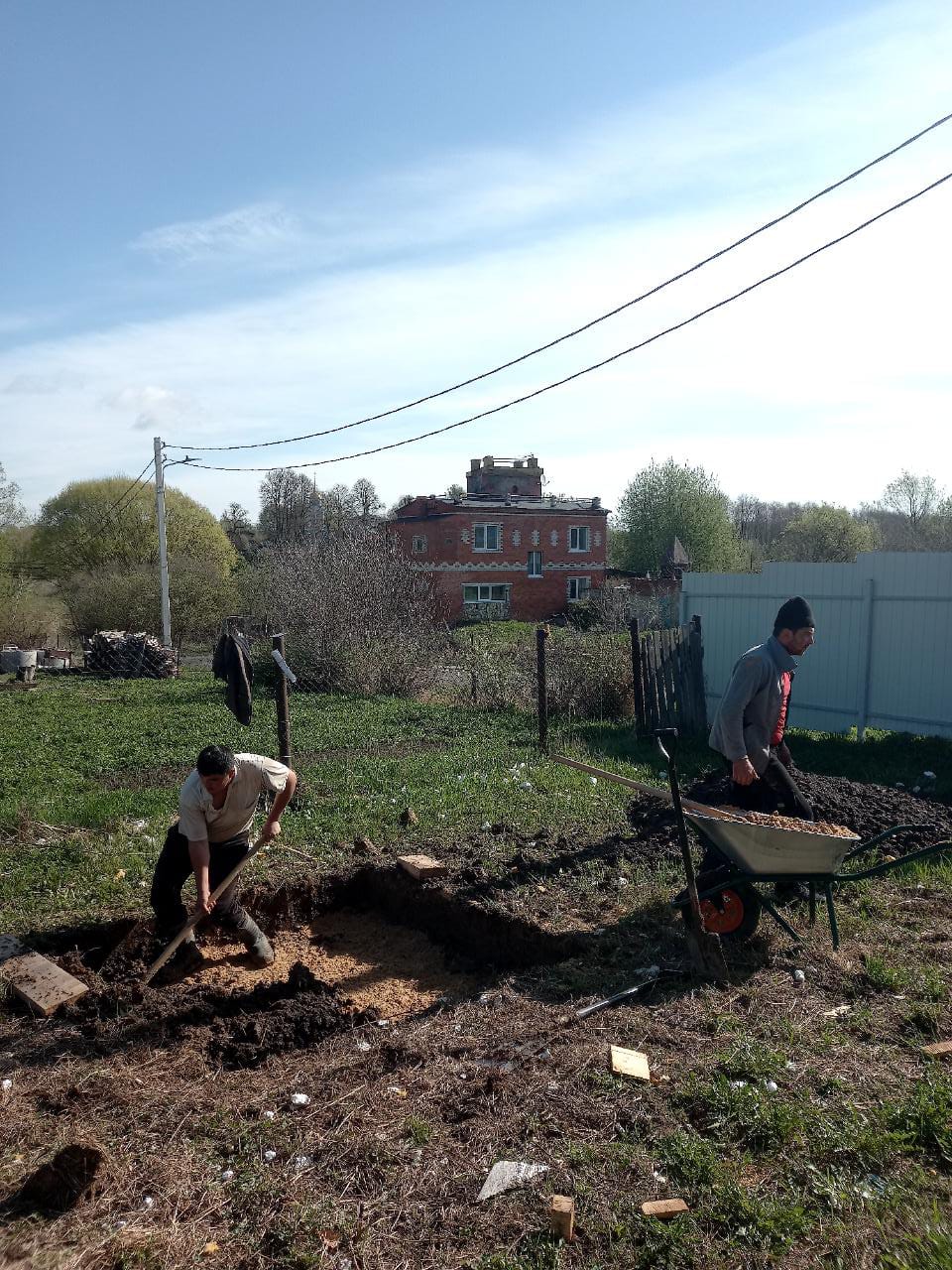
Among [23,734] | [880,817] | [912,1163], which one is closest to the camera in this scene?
[912,1163]

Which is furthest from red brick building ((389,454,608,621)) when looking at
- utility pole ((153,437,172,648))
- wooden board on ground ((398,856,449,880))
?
wooden board on ground ((398,856,449,880))

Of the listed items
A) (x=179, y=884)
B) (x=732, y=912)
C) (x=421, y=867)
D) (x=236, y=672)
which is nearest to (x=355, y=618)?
(x=236, y=672)

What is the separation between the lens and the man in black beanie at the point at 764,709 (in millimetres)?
5629

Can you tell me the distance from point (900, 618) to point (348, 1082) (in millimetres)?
9835

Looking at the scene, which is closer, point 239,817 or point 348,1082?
point 348,1082

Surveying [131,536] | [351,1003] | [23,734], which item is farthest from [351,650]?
[131,536]

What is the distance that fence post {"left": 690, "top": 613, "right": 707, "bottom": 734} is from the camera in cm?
1281

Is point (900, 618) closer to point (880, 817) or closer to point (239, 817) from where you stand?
point (880, 817)

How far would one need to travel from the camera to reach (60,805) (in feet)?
28.5

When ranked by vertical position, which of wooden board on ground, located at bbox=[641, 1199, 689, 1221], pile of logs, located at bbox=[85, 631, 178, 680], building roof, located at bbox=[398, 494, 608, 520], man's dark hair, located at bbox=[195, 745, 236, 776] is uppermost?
building roof, located at bbox=[398, 494, 608, 520]

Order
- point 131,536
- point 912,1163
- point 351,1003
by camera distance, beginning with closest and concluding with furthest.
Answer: point 912,1163 → point 351,1003 → point 131,536

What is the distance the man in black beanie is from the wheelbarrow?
473 millimetres

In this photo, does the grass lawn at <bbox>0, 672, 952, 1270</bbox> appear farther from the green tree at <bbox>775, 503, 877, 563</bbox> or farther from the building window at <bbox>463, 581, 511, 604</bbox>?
the green tree at <bbox>775, 503, 877, 563</bbox>

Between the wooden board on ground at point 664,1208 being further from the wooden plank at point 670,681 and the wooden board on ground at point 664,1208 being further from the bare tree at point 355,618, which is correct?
the bare tree at point 355,618
